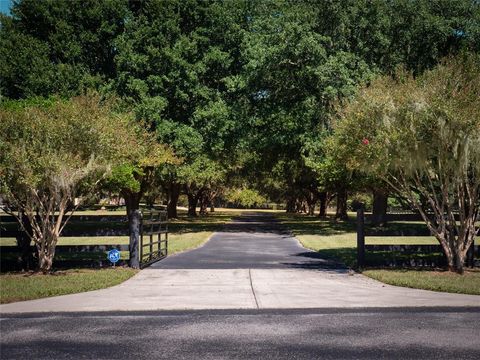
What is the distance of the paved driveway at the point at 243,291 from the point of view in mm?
9914

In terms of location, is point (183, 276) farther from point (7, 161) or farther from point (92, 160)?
point (7, 161)

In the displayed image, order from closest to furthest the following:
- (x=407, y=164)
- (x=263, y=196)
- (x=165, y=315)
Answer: (x=165, y=315) → (x=407, y=164) → (x=263, y=196)

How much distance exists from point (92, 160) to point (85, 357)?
7802 millimetres

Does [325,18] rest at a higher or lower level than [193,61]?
higher

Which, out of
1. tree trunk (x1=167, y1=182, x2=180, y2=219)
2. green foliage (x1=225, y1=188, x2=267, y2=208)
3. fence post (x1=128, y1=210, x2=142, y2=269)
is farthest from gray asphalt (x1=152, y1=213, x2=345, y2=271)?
green foliage (x1=225, y1=188, x2=267, y2=208)

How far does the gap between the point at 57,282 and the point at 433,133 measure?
33.7 ft

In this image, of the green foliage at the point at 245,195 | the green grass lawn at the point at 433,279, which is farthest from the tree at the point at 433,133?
the green foliage at the point at 245,195

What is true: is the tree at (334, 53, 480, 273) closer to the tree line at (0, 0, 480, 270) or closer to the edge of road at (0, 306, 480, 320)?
the edge of road at (0, 306, 480, 320)

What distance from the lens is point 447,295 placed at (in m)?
10.9

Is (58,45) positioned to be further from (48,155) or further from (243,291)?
A: (243,291)

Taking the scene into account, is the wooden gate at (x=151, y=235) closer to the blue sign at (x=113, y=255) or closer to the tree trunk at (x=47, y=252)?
the blue sign at (x=113, y=255)

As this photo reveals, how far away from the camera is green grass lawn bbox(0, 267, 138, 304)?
10.9 meters

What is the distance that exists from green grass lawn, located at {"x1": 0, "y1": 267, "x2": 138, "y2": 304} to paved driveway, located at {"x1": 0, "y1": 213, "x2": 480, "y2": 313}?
0.36 m

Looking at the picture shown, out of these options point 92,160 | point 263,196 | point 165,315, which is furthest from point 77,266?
point 263,196
